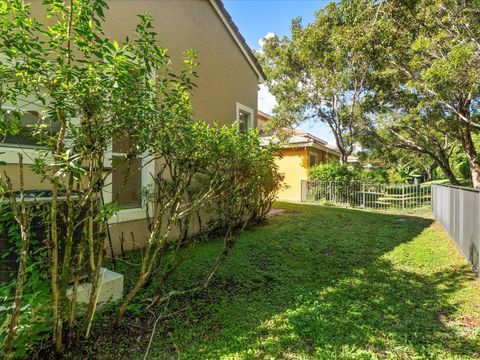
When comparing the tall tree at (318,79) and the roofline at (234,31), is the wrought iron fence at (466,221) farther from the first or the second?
the tall tree at (318,79)

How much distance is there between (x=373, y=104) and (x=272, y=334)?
17.4 meters

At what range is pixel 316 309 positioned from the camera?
11.5 ft

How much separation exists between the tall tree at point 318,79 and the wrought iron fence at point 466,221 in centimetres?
1004

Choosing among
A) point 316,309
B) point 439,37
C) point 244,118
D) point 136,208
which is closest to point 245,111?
point 244,118

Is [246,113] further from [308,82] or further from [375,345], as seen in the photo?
→ [308,82]

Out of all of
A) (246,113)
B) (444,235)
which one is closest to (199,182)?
(246,113)

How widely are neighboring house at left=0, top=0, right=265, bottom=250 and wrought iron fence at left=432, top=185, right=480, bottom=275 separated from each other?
6.24 metres

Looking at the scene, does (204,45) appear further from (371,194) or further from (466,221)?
(371,194)

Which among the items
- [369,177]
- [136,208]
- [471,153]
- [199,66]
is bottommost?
[136,208]

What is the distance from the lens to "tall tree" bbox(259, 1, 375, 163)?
1595 centimetres

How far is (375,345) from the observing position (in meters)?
2.83

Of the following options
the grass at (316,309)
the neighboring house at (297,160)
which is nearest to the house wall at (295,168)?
the neighboring house at (297,160)

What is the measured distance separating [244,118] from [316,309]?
756cm

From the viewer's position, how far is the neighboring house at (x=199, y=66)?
17.8ft
